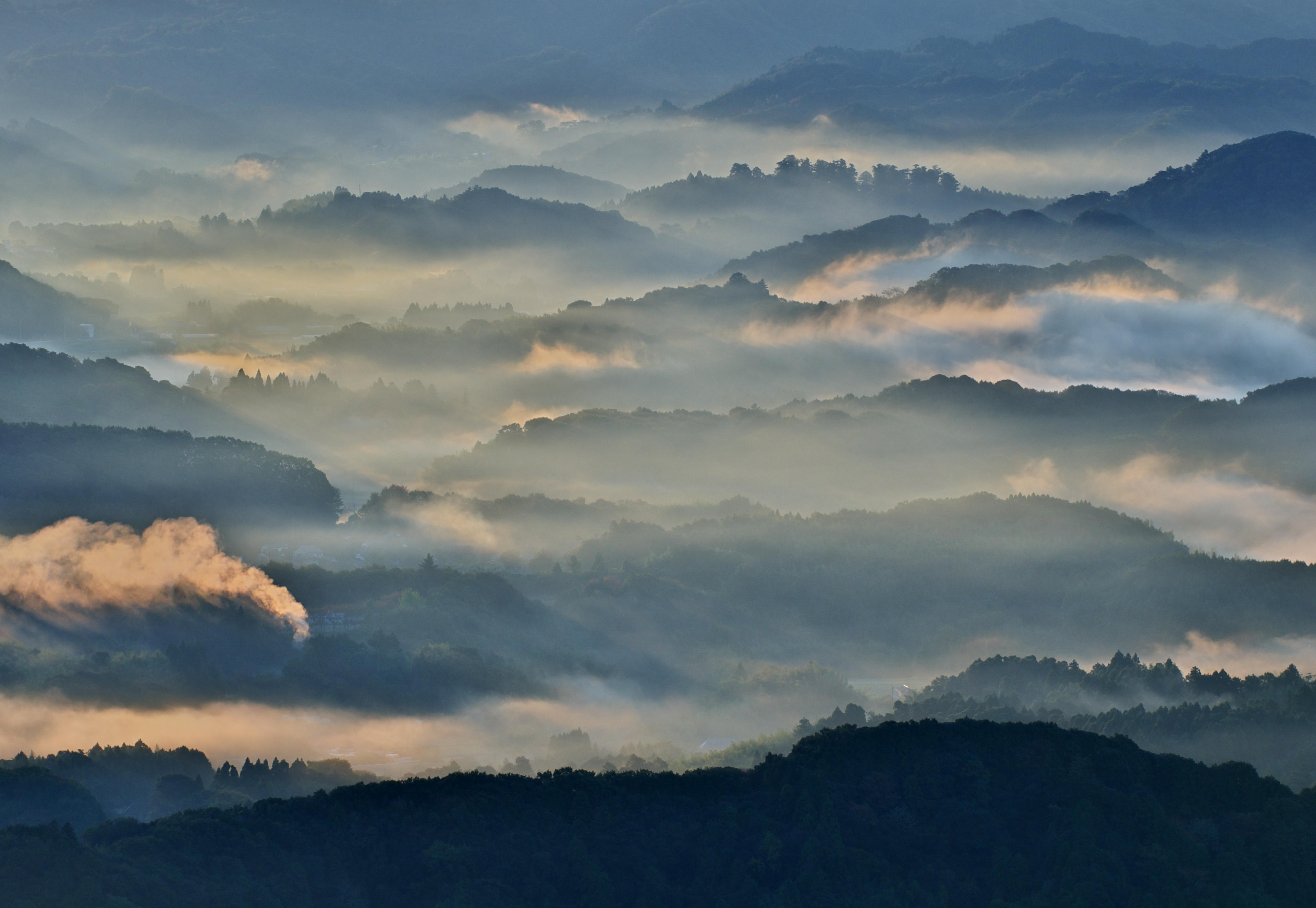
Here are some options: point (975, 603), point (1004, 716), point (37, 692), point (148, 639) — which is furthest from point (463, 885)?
point (975, 603)

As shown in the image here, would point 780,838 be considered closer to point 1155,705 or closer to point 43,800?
point 43,800

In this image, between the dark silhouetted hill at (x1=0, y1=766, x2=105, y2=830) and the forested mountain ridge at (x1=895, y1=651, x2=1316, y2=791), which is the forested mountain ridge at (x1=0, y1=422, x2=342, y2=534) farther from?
the forested mountain ridge at (x1=895, y1=651, x2=1316, y2=791)

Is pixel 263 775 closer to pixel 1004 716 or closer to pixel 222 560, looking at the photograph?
pixel 1004 716

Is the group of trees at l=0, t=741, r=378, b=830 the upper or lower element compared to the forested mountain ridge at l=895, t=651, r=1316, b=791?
lower

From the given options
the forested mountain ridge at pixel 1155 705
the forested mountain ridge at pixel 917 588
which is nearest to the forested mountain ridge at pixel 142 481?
the forested mountain ridge at pixel 917 588

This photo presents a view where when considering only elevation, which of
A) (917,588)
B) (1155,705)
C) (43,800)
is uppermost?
(917,588)

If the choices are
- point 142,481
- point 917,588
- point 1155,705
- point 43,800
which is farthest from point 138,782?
point 917,588

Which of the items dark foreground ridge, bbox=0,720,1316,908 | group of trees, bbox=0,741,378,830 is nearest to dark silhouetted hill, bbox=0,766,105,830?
group of trees, bbox=0,741,378,830

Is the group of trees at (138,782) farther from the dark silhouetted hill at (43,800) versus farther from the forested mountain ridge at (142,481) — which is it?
the forested mountain ridge at (142,481)

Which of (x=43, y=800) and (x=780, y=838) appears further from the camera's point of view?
(x=43, y=800)
